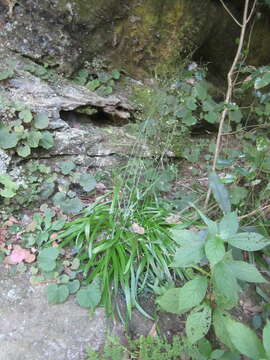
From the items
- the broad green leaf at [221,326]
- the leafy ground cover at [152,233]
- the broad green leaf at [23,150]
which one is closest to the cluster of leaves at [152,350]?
the leafy ground cover at [152,233]

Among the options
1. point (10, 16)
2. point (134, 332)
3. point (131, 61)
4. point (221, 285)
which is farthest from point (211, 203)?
point (10, 16)

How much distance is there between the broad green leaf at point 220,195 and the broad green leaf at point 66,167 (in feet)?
4.19

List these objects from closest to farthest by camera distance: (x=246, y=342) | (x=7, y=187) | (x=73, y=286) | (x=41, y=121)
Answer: (x=246, y=342) < (x=73, y=286) < (x=7, y=187) < (x=41, y=121)

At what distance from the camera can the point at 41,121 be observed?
271 centimetres

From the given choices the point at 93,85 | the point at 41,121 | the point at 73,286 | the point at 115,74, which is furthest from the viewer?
the point at 115,74

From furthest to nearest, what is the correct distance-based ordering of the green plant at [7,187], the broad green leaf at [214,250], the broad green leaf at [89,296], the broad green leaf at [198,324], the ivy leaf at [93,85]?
the ivy leaf at [93,85], the green plant at [7,187], the broad green leaf at [89,296], the broad green leaf at [198,324], the broad green leaf at [214,250]

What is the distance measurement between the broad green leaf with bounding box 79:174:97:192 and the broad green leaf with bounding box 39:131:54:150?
36 centimetres

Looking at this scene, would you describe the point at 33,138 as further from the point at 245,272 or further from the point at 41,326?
the point at 245,272

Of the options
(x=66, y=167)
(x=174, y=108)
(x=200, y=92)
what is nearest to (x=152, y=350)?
(x=66, y=167)

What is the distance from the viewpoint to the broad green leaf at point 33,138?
262cm

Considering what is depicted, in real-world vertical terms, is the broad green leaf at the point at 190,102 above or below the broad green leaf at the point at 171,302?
above

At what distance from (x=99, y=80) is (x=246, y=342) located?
2796 mm

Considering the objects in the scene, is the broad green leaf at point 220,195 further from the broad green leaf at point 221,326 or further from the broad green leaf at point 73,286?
the broad green leaf at point 73,286

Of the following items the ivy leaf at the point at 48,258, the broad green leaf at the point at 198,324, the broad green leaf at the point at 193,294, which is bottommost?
the ivy leaf at the point at 48,258
